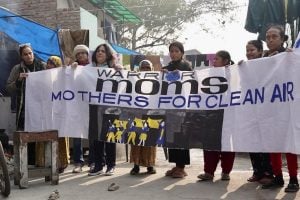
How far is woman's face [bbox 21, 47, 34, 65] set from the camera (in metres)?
5.87

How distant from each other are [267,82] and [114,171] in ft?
8.53

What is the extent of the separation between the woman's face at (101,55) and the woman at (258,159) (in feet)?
6.30

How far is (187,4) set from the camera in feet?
95.3

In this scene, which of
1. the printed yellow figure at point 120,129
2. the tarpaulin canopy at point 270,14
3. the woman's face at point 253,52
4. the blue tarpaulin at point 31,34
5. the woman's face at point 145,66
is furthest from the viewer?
the blue tarpaulin at point 31,34

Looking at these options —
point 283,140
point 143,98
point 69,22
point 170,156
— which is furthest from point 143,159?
point 69,22

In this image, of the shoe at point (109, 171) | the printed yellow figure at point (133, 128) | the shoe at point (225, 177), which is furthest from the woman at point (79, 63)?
the shoe at point (225, 177)

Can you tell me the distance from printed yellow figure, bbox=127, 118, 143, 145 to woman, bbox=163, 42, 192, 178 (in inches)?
20.6

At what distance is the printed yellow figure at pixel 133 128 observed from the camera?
5.62m

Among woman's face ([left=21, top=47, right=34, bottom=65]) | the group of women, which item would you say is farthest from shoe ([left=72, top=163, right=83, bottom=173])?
woman's face ([left=21, top=47, right=34, bottom=65])

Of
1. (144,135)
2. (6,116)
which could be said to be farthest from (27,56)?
(6,116)

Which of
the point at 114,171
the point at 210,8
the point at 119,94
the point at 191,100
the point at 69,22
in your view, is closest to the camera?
the point at 191,100

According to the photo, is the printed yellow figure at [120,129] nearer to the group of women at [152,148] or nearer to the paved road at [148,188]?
the group of women at [152,148]

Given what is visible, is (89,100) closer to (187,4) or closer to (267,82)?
(267,82)

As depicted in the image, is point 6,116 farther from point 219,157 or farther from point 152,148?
point 219,157
